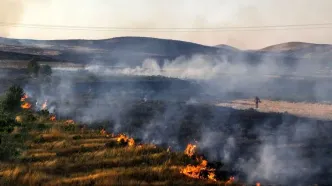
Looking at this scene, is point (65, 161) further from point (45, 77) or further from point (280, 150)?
point (45, 77)

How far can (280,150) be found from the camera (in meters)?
17.6

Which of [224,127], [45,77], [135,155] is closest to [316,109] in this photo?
[224,127]

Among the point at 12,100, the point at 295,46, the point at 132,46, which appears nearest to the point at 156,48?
the point at 132,46

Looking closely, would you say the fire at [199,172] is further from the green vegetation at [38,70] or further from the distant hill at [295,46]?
the distant hill at [295,46]

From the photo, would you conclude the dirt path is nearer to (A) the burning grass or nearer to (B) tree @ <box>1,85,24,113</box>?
(A) the burning grass

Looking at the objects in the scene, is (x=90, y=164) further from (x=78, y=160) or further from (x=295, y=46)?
(x=295, y=46)

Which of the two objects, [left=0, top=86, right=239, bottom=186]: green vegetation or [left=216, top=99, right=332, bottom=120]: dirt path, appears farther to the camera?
[left=216, top=99, right=332, bottom=120]: dirt path

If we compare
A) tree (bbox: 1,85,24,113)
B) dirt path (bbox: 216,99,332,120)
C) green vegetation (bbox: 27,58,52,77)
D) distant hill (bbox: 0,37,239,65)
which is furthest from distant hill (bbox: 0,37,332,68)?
tree (bbox: 1,85,24,113)

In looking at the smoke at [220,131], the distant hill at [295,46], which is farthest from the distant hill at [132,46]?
the smoke at [220,131]

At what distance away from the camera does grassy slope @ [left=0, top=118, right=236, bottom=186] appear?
10672mm

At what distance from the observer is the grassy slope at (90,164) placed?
1067cm

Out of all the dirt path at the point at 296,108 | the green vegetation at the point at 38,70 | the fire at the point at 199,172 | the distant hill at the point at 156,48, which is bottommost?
the fire at the point at 199,172

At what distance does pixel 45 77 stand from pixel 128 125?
22.7 metres

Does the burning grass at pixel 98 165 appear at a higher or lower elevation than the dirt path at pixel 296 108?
lower
